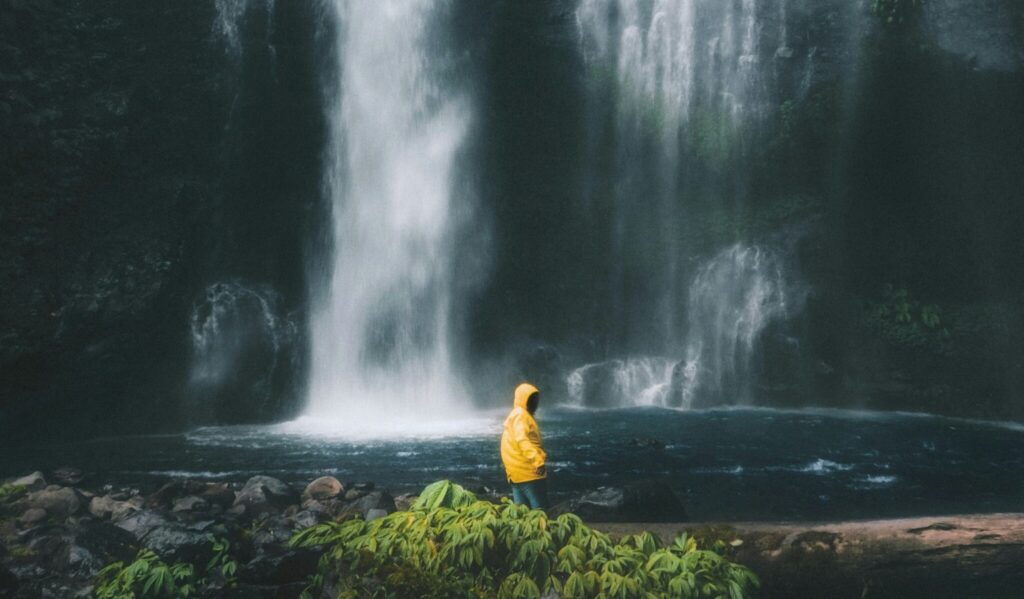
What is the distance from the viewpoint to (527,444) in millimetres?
7031

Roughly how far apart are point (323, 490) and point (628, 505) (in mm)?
4638

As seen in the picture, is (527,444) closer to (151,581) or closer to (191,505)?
(151,581)

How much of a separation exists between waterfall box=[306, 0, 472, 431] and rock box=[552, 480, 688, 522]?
49.0 feet

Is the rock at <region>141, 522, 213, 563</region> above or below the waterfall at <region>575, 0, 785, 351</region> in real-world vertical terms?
below

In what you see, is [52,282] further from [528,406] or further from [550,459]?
[528,406]

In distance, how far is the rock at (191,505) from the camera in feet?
34.4

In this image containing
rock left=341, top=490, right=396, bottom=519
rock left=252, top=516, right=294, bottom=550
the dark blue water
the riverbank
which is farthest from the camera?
the dark blue water

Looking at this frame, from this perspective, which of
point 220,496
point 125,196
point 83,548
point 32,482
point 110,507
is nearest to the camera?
point 83,548

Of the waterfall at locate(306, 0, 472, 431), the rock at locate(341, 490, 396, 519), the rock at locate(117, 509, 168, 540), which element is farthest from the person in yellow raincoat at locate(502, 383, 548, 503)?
the waterfall at locate(306, 0, 472, 431)

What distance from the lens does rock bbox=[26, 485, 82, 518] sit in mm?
10031

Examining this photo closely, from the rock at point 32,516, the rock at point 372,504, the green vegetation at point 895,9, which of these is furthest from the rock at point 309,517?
the green vegetation at point 895,9

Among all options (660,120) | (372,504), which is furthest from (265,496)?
(660,120)

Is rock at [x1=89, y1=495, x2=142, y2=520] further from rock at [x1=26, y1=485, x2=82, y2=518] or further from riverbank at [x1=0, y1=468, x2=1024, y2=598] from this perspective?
riverbank at [x1=0, y1=468, x2=1024, y2=598]

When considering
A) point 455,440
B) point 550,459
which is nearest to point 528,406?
point 550,459
